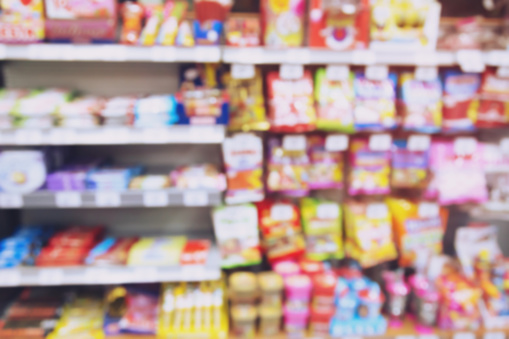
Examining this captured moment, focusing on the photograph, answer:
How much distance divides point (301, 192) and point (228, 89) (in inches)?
26.0

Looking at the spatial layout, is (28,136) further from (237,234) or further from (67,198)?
(237,234)

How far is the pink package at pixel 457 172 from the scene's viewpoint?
1853mm

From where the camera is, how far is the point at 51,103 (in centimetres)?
162

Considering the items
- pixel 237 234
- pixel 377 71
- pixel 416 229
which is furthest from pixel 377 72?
pixel 237 234

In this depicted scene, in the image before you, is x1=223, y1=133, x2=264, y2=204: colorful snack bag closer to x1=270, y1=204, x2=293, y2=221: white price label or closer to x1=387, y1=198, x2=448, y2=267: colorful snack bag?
x1=270, y1=204, x2=293, y2=221: white price label

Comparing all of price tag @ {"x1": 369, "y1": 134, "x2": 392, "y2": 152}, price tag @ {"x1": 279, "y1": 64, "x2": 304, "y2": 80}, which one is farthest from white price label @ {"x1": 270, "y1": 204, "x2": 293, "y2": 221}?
price tag @ {"x1": 279, "y1": 64, "x2": 304, "y2": 80}

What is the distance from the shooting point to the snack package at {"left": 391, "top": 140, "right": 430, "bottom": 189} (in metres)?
1.91

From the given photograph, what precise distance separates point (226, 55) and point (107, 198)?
87 cm

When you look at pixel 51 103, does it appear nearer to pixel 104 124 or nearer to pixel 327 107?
pixel 104 124

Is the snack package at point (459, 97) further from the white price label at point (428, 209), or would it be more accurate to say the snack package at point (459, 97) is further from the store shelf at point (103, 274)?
the store shelf at point (103, 274)

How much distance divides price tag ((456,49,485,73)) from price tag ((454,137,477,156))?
390 mm

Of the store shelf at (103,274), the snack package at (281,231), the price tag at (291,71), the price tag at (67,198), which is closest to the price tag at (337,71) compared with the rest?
the price tag at (291,71)

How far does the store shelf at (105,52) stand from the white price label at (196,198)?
0.61m

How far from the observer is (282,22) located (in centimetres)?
168
